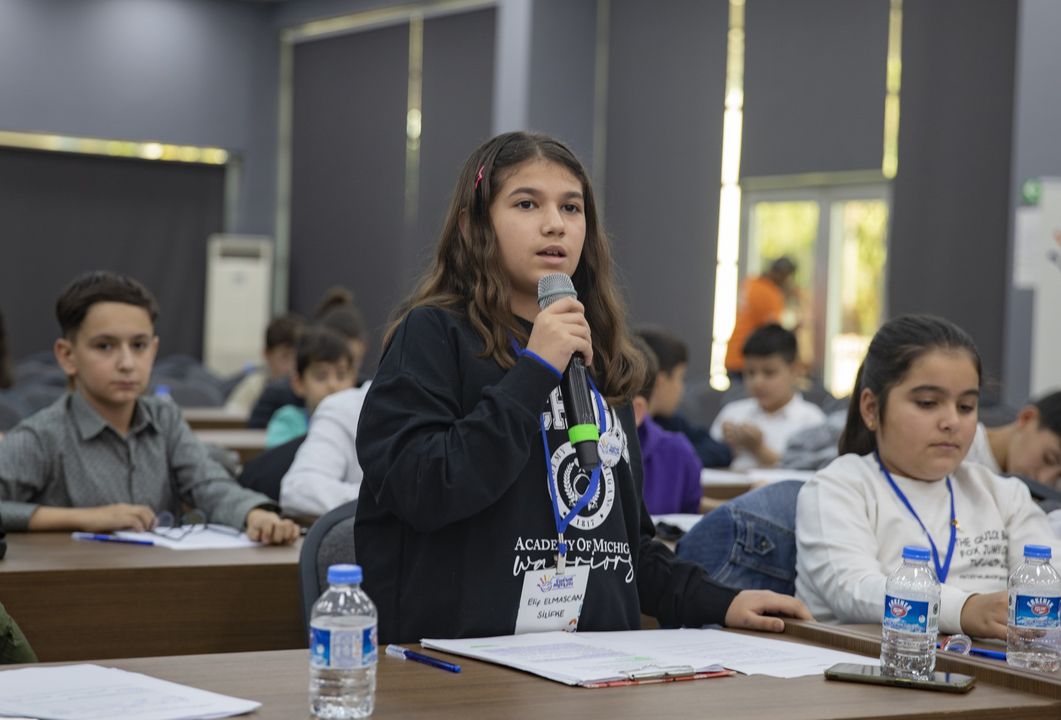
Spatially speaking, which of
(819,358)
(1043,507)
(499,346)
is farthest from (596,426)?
(819,358)

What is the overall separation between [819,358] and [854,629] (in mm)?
7879

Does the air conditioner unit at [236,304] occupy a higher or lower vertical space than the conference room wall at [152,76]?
lower

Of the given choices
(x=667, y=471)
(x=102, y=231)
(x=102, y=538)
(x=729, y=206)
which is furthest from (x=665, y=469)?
(x=102, y=231)

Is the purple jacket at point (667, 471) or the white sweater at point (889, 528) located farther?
the purple jacket at point (667, 471)

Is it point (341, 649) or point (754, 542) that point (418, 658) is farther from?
point (754, 542)

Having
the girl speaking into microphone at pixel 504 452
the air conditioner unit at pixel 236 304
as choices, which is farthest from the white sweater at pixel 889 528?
the air conditioner unit at pixel 236 304

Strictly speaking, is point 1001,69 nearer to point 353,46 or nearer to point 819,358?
point 819,358

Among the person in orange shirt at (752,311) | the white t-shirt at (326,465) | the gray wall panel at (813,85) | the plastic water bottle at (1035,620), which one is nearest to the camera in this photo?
the plastic water bottle at (1035,620)

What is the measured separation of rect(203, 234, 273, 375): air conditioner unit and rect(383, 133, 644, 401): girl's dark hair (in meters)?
12.1

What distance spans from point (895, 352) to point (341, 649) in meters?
1.35

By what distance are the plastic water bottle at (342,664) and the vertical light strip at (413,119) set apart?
1162 centimetres

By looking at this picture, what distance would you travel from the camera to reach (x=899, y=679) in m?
1.62

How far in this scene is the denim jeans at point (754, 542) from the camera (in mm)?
2545

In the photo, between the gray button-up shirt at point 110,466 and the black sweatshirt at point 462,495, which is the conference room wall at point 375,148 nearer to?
the gray button-up shirt at point 110,466
